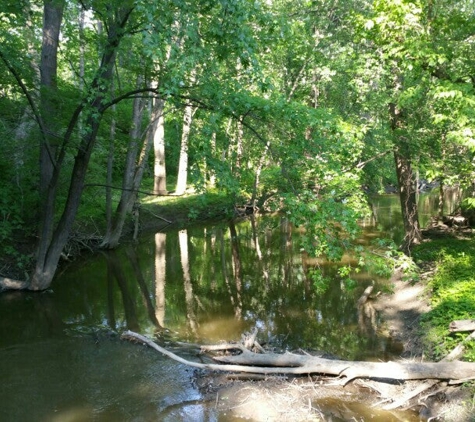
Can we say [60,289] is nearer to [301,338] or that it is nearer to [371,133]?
[301,338]

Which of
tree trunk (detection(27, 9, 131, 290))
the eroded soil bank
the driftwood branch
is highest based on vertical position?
tree trunk (detection(27, 9, 131, 290))

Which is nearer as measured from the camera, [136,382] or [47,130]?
[136,382]

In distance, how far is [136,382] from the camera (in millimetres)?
6844

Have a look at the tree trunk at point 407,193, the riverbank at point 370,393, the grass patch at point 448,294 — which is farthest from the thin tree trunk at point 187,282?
the tree trunk at point 407,193

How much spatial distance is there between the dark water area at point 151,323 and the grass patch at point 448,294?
878mm

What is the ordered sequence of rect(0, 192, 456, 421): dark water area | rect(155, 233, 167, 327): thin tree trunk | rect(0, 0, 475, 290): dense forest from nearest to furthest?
rect(0, 192, 456, 421): dark water area, rect(0, 0, 475, 290): dense forest, rect(155, 233, 167, 327): thin tree trunk

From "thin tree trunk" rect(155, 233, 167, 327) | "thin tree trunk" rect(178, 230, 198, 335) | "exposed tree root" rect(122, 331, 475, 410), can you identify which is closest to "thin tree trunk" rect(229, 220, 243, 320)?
"thin tree trunk" rect(178, 230, 198, 335)

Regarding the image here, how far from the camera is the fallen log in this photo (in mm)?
6023

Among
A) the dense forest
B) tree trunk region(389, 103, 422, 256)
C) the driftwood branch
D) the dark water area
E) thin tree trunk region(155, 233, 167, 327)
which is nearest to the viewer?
the dark water area

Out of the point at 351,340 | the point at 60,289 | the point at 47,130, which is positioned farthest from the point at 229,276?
the point at 47,130

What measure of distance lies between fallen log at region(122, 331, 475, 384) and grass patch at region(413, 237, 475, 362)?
1.50ft

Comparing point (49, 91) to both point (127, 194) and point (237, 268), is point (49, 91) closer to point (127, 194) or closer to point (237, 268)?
point (127, 194)

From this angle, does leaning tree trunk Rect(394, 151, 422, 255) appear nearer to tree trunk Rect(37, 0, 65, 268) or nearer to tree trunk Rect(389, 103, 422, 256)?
tree trunk Rect(389, 103, 422, 256)

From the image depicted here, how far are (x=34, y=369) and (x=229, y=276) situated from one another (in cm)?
753
